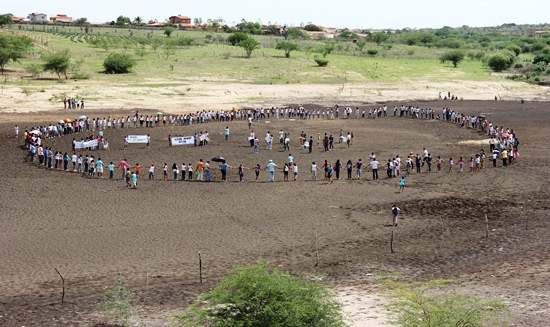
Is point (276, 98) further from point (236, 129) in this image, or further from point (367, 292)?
point (367, 292)

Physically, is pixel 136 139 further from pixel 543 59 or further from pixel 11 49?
pixel 543 59

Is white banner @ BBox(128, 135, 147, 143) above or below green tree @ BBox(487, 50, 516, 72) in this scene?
below

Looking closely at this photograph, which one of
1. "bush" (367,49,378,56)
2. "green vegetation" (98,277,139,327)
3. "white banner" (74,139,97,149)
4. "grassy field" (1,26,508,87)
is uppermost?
"bush" (367,49,378,56)

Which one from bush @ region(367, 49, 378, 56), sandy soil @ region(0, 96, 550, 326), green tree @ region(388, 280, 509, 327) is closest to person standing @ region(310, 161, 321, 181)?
sandy soil @ region(0, 96, 550, 326)

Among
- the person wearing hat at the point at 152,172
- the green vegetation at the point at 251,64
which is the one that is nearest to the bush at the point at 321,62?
the green vegetation at the point at 251,64

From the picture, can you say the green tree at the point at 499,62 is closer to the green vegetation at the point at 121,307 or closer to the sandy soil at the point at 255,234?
the sandy soil at the point at 255,234

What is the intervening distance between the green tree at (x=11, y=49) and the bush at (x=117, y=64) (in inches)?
350

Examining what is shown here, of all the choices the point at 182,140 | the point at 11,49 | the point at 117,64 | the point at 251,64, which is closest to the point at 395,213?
the point at 182,140

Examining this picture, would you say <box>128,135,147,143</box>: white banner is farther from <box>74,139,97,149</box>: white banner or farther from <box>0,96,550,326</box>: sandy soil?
<box>74,139,97,149</box>: white banner

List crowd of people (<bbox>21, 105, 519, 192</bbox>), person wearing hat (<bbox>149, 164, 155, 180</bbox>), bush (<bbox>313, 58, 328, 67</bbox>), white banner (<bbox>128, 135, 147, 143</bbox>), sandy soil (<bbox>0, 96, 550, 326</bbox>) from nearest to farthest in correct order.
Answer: sandy soil (<bbox>0, 96, 550, 326</bbox>) < person wearing hat (<bbox>149, 164, 155, 180</bbox>) < crowd of people (<bbox>21, 105, 519, 192</bbox>) < white banner (<bbox>128, 135, 147, 143</bbox>) < bush (<bbox>313, 58, 328, 67</bbox>)

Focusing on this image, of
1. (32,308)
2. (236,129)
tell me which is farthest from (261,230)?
(236,129)

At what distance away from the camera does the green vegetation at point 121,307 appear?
18312 mm

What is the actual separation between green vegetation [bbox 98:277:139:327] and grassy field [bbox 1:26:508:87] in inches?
2089

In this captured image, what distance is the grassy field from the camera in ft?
264
